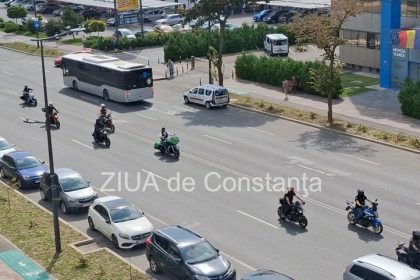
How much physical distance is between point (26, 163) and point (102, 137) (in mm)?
7427

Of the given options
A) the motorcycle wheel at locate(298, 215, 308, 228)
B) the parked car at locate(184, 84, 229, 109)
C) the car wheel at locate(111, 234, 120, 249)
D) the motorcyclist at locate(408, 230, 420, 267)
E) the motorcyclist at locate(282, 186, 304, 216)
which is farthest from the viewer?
the parked car at locate(184, 84, 229, 109)

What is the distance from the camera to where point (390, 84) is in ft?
190

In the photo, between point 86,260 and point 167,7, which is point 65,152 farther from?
point 167,7

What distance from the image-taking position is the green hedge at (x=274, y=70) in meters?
56.5

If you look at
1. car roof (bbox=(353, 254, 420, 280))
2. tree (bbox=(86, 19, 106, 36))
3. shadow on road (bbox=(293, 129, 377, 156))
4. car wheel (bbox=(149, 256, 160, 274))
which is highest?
tree (bbox=(86, 19, 106, 36))

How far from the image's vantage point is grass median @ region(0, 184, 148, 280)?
25.3 meters

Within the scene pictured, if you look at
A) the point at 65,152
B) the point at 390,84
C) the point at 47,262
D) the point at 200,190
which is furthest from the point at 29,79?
the point at 47,262

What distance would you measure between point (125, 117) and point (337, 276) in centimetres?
2926

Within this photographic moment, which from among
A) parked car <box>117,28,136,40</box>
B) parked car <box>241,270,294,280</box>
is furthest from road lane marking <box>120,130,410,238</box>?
parked car <box>117,28,136,40</box>

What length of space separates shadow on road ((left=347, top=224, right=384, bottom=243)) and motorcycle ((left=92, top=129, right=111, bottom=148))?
18453mm

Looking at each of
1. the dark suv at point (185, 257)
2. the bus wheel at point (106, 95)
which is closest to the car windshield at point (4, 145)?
the bus wheel at point (106, 95)

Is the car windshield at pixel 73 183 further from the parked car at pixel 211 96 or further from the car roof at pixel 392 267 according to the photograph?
the parked car at pixel 211 96

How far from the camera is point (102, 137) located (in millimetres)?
43625

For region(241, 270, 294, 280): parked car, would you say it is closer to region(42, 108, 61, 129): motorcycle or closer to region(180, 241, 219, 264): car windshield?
region(180, 241, 219, 264): car windshield
